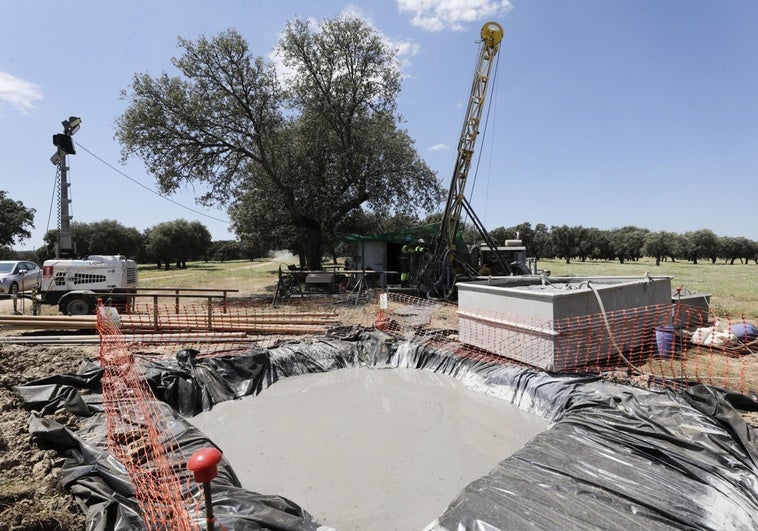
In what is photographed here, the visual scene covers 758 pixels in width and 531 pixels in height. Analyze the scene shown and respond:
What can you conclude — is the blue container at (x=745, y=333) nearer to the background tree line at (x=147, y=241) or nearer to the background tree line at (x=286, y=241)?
the background tree line at (x=286, y=241)

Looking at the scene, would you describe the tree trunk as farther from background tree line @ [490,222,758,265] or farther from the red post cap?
background tree line @ [490,222,758,265]

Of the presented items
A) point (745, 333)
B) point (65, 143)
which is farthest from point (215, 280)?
point (745, 333)

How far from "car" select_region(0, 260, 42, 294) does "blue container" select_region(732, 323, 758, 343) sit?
866 inches

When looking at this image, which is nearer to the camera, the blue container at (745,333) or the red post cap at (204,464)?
the red post cap at (204,464)

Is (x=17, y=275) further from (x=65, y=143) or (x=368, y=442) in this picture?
(x=368, y=442)

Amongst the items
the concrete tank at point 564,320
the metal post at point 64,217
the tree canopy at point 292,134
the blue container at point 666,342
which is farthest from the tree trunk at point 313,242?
the blue container at point 666,342

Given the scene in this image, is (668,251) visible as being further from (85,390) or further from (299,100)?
A: (85,390)

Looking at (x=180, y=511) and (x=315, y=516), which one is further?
(x=315, y=516)

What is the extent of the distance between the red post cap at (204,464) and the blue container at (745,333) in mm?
9585

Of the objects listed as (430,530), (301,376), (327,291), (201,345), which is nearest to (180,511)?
(430,530)

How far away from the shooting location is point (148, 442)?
12.5 ft

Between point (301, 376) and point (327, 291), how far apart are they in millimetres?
10941

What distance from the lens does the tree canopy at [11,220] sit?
35.8m

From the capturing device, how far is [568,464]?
11.4ft
